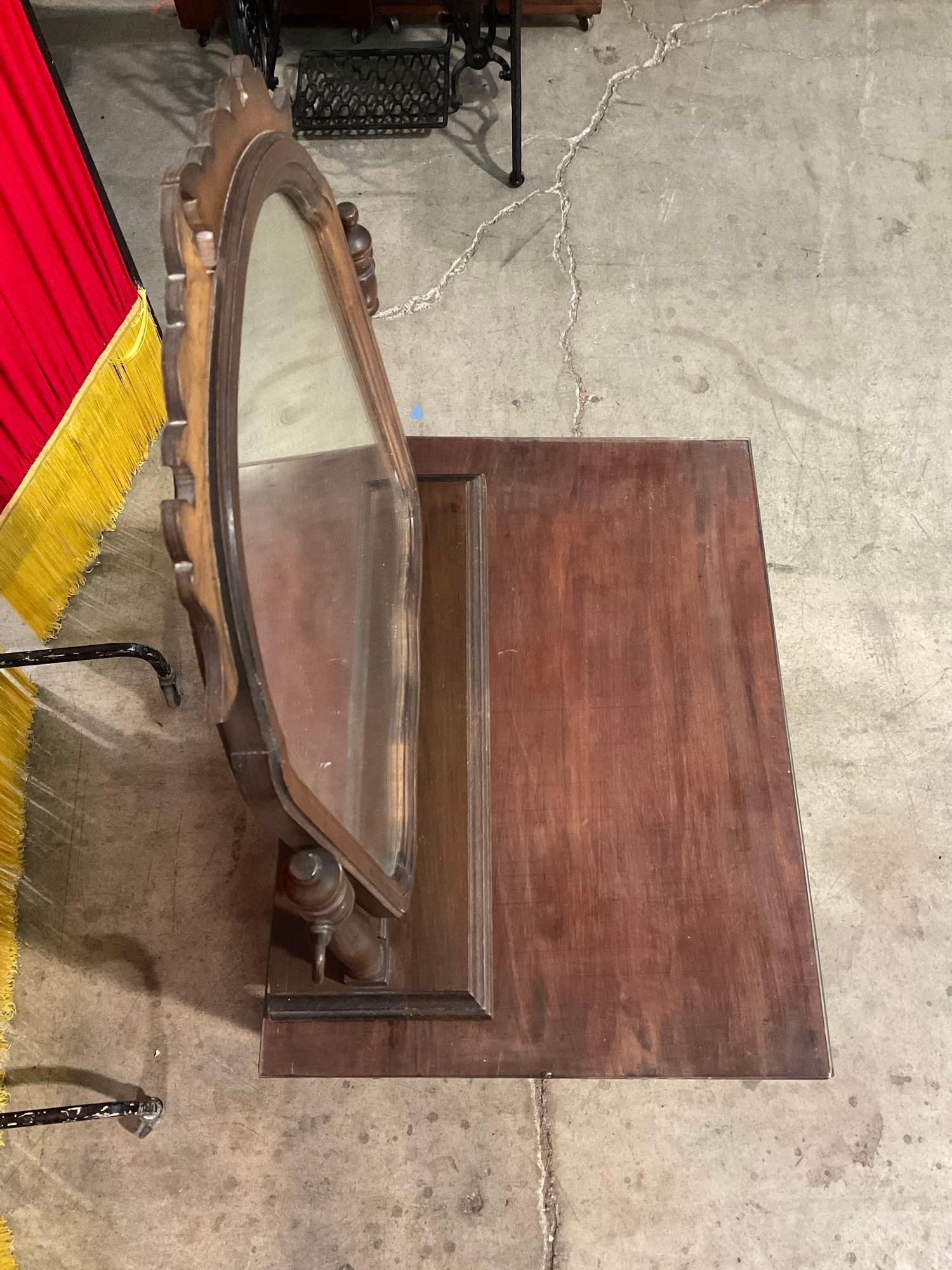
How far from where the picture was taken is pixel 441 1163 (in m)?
1.82

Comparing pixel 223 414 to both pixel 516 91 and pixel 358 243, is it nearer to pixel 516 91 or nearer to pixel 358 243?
pixel 358 243

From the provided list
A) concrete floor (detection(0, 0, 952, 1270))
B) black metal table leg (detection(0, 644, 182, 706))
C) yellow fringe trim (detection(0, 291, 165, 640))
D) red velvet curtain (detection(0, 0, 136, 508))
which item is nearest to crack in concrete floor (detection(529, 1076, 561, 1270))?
concrete floor (detection(0, 0, 952, 1270))

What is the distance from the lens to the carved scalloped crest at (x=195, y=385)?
683mm

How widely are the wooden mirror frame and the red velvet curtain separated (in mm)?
1033

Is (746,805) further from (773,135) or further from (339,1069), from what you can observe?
(773,135)

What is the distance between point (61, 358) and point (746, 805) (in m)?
1.52

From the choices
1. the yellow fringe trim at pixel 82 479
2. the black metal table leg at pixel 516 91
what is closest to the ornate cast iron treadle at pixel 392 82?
the black metal table leg at pixel 516 91

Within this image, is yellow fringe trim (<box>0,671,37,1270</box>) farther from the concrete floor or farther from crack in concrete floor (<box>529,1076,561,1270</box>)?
crack in concrete floor (<box>529,1076,561,1270</box>)

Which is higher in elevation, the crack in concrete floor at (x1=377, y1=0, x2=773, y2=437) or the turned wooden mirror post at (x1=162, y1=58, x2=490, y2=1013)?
the turned wooden mirror post at (x1=162, y1=58, x2=490, y2=1013)

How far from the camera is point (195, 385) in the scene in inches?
28.1

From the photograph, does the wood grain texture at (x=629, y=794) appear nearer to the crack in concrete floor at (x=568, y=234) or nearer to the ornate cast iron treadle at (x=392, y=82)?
the crack in concrete floor at (x=568, y=234)

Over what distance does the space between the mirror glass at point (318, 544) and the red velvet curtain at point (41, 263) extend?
3.00 ft

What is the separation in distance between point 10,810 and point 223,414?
5.05 feet

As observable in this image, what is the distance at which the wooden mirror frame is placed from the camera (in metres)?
0.69
